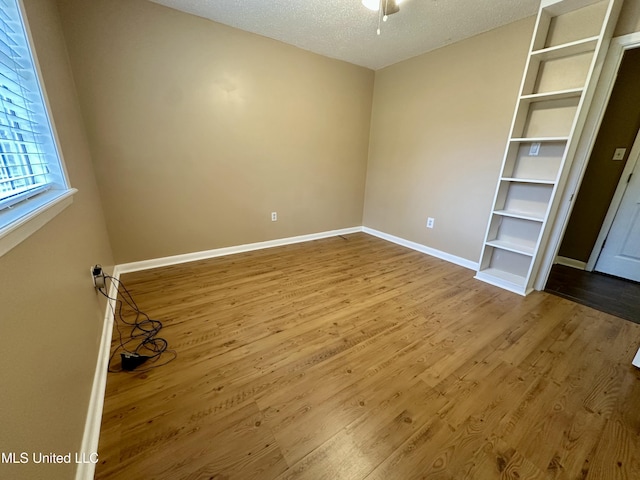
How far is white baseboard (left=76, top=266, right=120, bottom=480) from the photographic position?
37.0 inches

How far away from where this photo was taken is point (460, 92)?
2766mm

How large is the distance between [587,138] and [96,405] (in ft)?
12.2

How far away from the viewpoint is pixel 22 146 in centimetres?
103

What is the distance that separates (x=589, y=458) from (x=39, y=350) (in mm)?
2093

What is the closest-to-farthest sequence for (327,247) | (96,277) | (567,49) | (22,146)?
(22,146) → (96,277) → (567,49) → (327,247)

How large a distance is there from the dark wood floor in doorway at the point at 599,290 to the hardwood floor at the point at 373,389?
0.21 m

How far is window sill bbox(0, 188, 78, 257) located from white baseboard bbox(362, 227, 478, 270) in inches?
135

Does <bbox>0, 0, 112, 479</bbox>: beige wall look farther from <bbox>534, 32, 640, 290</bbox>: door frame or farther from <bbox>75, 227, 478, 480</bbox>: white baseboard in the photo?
<bbox>534, 32, 640, 290</bbox>: door frame

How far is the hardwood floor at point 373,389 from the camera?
104cm

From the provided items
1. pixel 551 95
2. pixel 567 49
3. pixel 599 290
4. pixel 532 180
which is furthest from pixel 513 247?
pixel 567 49

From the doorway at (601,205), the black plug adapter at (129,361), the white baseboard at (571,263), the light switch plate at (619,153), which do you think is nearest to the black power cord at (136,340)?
the black plug adapter at (129,361)

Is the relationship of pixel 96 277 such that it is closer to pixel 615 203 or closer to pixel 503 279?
pixel 503 279

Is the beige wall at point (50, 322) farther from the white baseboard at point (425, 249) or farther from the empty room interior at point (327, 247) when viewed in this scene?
the white baseboard at point (425, 249)

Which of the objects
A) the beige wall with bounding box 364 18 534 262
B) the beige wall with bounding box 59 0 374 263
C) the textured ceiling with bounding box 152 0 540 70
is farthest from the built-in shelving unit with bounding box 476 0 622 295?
the beige wall with bounding box 59 0 374 263
